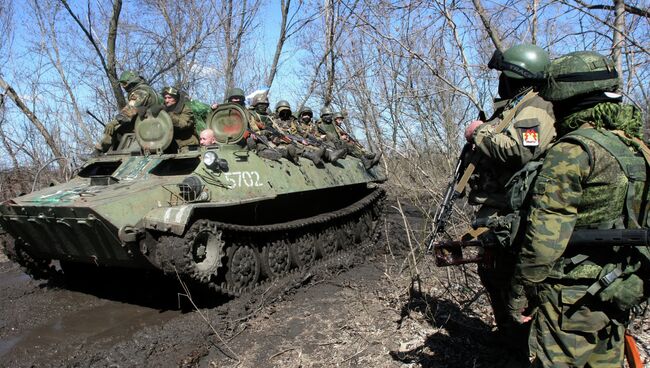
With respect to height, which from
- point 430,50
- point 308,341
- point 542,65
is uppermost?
point 430,50

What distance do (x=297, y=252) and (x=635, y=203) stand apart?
581 centimetres

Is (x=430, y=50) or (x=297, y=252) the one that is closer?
(x=430, y=50)

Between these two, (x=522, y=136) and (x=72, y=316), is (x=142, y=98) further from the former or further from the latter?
(x=522, y=136)

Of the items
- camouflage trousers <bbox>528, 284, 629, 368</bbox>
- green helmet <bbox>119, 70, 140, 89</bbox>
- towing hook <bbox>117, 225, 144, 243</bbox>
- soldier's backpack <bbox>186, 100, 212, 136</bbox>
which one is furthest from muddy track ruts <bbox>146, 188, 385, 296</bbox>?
green helmet <bbox>119, 70, 140, 89</bbox>

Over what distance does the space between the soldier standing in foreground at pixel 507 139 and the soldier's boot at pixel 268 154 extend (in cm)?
398

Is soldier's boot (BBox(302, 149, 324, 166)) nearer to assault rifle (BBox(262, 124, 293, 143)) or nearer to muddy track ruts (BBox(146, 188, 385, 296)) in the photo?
assault rifle (BBox(262, 124, 293, 143))

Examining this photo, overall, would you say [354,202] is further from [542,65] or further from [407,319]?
[542,65]

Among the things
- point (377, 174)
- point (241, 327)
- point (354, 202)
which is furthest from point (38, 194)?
point (377, 174)

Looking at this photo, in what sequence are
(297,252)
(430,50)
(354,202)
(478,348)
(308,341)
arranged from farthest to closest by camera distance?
(354,202)
(297,252)
(430,50)
(308,341)
(478,348)

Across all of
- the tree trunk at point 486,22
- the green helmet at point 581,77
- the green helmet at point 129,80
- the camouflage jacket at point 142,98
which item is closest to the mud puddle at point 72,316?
the camouflage jacket at point 142,98

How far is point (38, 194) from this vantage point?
6.56 m

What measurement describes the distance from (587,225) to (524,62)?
1478 mm

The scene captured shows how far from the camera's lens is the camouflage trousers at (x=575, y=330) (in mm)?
2344

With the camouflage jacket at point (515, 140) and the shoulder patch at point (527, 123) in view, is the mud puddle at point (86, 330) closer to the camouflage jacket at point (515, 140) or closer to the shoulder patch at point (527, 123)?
the camouflage jacket at point (515, 140)
